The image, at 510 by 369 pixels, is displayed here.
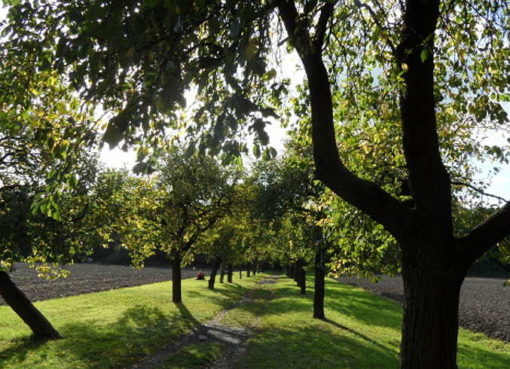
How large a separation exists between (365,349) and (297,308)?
13.5m

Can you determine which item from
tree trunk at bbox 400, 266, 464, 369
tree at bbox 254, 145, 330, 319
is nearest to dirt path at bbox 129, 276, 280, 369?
tree at bbox 254, 145, 330, 319

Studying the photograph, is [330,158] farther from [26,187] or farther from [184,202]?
[184,202]

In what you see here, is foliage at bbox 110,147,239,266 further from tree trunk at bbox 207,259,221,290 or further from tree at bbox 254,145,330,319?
tree trunk at bbox 207,259,221,290

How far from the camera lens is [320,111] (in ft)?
21.1

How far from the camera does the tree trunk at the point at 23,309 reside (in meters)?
15.9

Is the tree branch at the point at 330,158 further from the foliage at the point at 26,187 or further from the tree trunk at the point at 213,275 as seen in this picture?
the tree trunk at the point at 213,275

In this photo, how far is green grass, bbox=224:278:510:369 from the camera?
15.2 m

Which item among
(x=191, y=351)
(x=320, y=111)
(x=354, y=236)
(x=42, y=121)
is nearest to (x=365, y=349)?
(x=191, y=351)

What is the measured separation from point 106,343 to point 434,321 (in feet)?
46.0

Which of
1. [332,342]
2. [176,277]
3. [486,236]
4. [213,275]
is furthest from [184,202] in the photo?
[486,236]

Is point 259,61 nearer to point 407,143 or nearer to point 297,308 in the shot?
point 407,143

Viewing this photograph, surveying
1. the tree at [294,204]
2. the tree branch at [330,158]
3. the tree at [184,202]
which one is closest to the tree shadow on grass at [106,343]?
the tree at [184,202]

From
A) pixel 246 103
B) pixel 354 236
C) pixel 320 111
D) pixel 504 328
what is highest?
pixel 320 111

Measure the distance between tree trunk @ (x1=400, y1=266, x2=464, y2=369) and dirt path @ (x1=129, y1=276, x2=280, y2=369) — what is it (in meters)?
9.24
